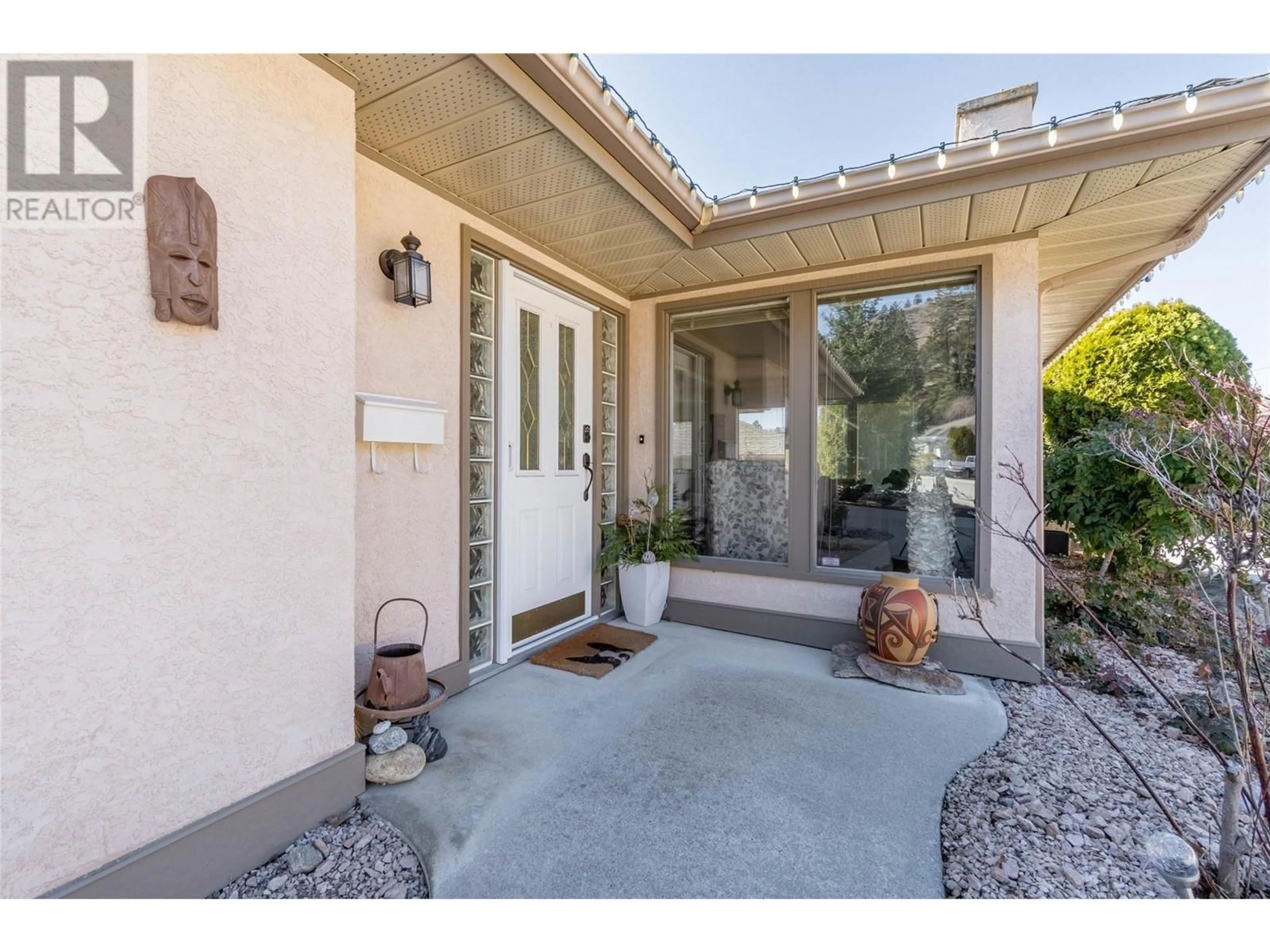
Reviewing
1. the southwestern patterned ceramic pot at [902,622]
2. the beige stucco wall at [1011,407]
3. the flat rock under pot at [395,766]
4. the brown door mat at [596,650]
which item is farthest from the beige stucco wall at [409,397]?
the beige stucco wall at [1011,407]

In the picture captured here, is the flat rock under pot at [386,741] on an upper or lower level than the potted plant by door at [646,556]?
lower

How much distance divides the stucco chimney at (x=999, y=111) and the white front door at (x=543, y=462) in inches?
114

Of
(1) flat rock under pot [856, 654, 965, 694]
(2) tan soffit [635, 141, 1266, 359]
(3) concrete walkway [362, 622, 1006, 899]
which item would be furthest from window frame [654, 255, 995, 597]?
(3) concrete walkway [362, 622, 1006, 899]

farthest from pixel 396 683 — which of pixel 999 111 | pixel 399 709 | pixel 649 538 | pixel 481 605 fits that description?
pixel 999 111

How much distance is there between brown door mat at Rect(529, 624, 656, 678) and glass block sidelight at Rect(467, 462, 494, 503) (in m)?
1.16

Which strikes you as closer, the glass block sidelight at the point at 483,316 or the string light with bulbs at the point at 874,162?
the string light with bulbs at the point at 874,162

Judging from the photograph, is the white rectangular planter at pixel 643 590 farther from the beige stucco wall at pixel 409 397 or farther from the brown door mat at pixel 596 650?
the beige stucco wall at pixel 409 397

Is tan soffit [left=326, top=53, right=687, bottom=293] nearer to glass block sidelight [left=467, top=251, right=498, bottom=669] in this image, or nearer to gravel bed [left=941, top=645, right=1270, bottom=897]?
glass block sidelight [left=467, top=251, right=498, bottom=669]

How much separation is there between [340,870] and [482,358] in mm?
2555

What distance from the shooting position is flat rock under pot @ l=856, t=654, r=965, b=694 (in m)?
3.17

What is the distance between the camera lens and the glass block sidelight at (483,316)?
324 cm

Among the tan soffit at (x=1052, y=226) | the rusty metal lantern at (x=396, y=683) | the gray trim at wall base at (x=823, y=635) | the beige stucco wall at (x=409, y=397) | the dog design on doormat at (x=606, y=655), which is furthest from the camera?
the dog design on doormat at (x=606, y=655)
